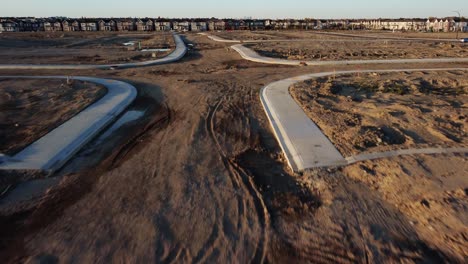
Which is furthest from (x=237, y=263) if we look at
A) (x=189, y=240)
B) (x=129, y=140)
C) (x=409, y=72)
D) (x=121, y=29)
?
(x=121, y=29)

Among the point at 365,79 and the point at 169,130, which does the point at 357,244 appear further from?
the point at 365,79

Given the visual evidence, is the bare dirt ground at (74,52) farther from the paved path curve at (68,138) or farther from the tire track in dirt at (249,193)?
the tire track in dirt at (249,193)

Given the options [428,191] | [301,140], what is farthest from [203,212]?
[428,191]

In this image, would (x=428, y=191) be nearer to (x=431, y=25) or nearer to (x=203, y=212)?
(x=203, y=212)

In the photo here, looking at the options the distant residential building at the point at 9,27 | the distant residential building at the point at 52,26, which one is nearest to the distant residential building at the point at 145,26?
the distant residential building at the point at 52,26

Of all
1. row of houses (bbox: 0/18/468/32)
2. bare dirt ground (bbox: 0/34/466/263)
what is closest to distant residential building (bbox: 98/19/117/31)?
row of houses (bbox: 0/18/468/32)

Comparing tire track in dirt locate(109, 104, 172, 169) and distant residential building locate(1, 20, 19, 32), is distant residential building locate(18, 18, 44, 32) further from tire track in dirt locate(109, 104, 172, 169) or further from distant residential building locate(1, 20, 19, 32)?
tire track in dirt locate(109, 104, 172, 169)
